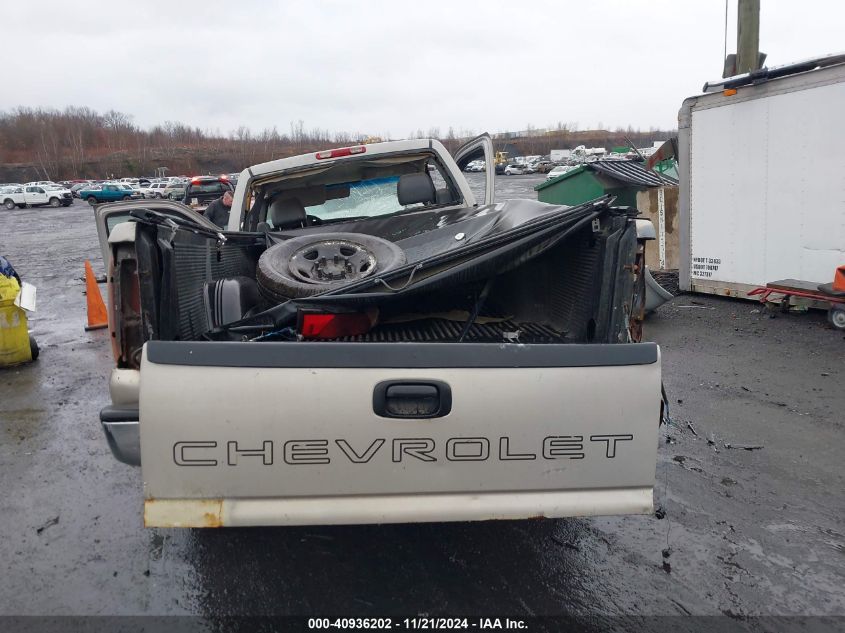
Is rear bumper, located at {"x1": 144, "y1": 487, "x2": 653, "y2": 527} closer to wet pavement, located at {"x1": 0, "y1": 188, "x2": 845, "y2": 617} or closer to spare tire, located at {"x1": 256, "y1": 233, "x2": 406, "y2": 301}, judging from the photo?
wet pavement, located at {"x1": 0, "y1": 188, "x2": 845, "y2": 617}

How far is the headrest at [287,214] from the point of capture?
5102 mm

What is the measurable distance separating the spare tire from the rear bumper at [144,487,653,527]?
1.19 m

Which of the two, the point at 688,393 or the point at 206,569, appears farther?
the point at 688,393

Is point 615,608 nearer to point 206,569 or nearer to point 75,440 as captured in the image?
point 206,569

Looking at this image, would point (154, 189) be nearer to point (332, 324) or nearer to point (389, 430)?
point (332, 324)

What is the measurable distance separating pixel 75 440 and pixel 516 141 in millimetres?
86392

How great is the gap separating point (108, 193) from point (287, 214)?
149ft

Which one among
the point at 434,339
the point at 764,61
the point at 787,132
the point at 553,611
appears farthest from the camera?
the point at 764,61

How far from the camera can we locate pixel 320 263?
3586mm

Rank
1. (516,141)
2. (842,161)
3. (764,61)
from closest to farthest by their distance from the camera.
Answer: (842,161) → (764,61) → (516,141)

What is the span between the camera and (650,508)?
242 cm

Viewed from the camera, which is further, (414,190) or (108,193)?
(108,193)

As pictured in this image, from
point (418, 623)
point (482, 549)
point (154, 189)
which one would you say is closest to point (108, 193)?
point (154, 189)

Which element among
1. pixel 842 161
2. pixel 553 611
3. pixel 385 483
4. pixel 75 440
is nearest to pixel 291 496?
pixel 385 483
